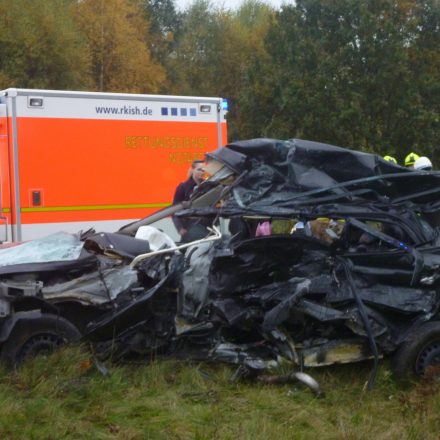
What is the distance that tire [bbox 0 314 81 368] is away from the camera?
5234 millimetres

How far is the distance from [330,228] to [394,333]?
1061mm

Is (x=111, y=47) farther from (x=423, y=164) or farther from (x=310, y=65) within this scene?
(x=423, y=164)

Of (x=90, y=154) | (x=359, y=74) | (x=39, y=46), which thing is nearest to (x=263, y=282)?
(x=90, y=154)

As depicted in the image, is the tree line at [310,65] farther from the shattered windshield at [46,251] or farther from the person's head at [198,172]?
the shattered windshield at [46,251]

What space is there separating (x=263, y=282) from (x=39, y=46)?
20.7 meters

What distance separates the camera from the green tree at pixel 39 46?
2408 centimetres

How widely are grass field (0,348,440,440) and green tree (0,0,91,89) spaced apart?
1973 cm

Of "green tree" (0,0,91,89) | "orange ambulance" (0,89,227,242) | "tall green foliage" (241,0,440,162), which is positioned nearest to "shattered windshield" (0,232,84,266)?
"orange ambulance" (0,89,227,242)

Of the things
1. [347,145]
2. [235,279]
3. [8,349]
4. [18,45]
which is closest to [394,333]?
[235,279]

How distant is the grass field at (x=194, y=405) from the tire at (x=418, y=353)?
11 cm

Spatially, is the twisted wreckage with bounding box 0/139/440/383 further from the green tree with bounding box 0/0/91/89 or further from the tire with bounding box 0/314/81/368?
the green tree with bounding box 0/0/91/89

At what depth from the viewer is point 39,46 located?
24500 millimetres

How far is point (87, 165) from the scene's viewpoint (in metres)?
10.1

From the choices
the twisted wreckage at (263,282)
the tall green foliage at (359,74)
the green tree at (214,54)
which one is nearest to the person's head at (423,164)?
the twisted wreckage at (263,282)
